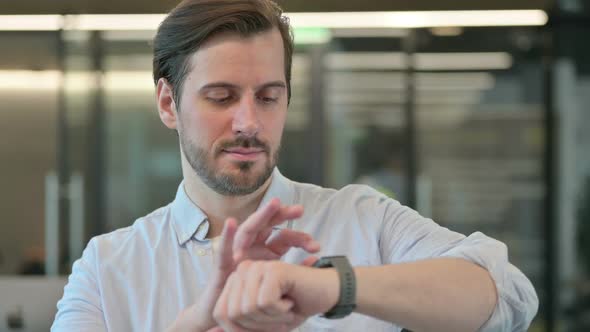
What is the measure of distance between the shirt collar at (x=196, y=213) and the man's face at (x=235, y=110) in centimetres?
11

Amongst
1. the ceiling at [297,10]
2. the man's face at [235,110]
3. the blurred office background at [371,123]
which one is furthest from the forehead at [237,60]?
the ceiling at [297,10]

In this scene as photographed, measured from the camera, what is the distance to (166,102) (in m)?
1.66

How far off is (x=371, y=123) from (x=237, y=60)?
3.87m

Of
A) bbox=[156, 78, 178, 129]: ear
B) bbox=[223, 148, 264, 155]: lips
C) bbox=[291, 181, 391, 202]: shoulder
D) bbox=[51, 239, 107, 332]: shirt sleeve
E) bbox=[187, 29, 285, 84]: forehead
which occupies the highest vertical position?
bbox=[187, 29, 285, 84]: forehead

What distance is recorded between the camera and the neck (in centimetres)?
158

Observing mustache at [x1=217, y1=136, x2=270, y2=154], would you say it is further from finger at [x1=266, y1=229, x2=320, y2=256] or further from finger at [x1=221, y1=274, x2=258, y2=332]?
finger at [x1=221, y1=274, x2=258, y2=332]

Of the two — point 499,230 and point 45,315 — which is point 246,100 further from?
point 499,230

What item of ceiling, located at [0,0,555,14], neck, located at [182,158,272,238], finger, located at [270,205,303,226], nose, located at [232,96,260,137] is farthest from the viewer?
ceiling, located at [0,0,555,14]

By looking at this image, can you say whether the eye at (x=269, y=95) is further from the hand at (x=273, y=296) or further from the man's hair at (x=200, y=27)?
the hand at (x=273, y=296)

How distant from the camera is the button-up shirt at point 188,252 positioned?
1.49 meters

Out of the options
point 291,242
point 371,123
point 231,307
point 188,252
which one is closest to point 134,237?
point 188,252

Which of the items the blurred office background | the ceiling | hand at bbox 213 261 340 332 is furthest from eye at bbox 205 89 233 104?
the ceiling

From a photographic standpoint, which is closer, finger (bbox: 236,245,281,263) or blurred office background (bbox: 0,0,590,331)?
finger (bbox: 236,245,281,263)

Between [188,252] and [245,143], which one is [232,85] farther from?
[188,252]
